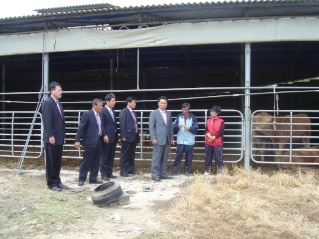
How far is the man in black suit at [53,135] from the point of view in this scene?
496 cm

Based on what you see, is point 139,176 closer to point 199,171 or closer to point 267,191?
point 199,171

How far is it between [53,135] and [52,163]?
0.50m

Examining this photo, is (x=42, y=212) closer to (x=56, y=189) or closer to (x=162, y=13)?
(x=56, y=189)

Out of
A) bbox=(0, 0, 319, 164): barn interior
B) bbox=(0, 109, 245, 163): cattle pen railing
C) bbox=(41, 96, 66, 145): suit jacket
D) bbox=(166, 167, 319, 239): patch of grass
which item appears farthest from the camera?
bbox=(0, 0, 319, 164): barn interior

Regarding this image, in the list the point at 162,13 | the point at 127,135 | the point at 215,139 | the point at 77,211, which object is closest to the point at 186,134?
the point at 215,139

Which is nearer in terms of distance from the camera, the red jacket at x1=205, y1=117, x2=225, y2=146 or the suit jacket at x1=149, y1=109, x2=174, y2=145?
the suit jacket at x1=149, y1=109, x2=174, y2=145

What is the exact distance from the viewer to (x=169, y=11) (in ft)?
23.5

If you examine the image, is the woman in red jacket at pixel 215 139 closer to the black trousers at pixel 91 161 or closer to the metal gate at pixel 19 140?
the black trousers at pixel 91 161

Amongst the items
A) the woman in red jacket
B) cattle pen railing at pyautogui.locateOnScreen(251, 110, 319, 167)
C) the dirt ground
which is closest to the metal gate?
the dirt ground

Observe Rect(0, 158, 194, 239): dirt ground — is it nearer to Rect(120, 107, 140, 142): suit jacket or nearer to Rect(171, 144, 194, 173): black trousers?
Rect(171, 144, 194, 173): black trousers

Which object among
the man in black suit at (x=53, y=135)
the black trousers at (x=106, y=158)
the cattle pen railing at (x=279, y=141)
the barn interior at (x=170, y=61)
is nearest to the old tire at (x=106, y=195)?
the man in black suit at (x=53, y=135)

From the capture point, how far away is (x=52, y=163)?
5.08 metres

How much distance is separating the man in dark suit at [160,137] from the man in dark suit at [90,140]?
1094mm

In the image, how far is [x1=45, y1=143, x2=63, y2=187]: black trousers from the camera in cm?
507
